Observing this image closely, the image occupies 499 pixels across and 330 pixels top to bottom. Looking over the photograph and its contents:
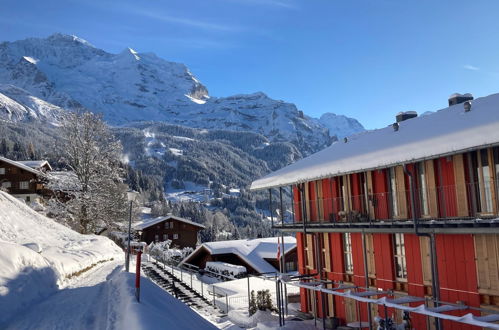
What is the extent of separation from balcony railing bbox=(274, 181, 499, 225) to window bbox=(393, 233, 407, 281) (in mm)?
1014

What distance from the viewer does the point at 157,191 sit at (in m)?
177

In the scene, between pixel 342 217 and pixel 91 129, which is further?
pixel 91 129

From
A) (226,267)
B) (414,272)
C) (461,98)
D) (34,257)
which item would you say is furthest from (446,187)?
(226,267)

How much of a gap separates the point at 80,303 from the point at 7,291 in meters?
2.21

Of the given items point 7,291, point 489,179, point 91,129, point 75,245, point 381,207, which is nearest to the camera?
point 7,291

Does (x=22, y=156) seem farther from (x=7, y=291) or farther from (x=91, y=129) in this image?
(x=7, y=291)

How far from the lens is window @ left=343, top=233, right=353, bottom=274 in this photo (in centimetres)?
2298

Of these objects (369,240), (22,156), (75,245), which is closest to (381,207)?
(369,240)

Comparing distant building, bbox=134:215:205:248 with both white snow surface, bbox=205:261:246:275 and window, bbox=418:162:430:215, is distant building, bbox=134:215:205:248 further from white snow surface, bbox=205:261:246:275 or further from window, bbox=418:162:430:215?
window, bbox=418:162:430:215

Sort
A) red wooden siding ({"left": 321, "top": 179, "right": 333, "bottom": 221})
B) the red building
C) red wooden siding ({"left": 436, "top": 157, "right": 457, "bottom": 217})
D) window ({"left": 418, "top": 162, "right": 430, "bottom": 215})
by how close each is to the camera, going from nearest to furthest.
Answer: the red building
red wooden siding ({"left": 436, "top": 157, "right": 457, "bottom": 217})
window ({"left": 418, "top": 162, "right": 430, "bottom": 215})
red wooden siding ({"left": 321, "top": 179, "right": 333, "bottom": 221})

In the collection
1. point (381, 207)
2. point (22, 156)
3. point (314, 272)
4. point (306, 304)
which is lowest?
point (306, 304)

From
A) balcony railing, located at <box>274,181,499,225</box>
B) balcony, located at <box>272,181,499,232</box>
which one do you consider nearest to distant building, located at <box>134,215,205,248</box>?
balcony railing, located at <box>274,181,499,225</box>

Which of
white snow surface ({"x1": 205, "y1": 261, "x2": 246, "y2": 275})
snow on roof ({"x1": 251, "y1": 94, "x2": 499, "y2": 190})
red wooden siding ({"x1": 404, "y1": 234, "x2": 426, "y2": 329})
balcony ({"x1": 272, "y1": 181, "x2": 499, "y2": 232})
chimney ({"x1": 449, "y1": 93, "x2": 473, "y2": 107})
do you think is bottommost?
white snow surface ({"x1": 205, "y1": 261, "x2": 246, "y2": 275})

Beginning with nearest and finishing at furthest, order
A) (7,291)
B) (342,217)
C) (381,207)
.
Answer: (7,291)
(381,207)
(342,217)
